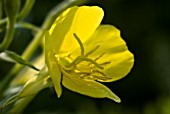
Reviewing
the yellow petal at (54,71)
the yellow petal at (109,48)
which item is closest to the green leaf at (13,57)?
the yellow petal at (54,71)

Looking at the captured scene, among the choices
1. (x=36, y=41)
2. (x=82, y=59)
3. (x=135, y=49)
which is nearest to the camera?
(x=82, y=59)

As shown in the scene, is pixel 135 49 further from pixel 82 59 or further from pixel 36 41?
pixel 82 59

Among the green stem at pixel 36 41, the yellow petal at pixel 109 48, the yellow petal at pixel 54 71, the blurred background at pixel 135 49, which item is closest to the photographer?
the yellow petal at pixel 54 71

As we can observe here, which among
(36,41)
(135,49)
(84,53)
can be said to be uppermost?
(84,53)

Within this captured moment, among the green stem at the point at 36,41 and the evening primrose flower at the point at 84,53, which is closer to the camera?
the evening primrose flower at the point at 84,53

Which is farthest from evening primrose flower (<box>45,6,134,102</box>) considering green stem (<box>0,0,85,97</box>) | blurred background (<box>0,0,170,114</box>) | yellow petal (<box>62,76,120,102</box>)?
blurred background (<box>0,0,170,114</box>)

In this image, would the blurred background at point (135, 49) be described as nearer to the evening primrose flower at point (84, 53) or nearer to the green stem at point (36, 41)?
the green stem at point (36, 41)

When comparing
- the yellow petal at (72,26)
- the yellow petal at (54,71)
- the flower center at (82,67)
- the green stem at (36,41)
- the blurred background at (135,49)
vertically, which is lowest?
the blurred background at (135,49)

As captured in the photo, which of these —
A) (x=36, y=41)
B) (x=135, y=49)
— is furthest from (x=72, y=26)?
(x=135, y=49)
